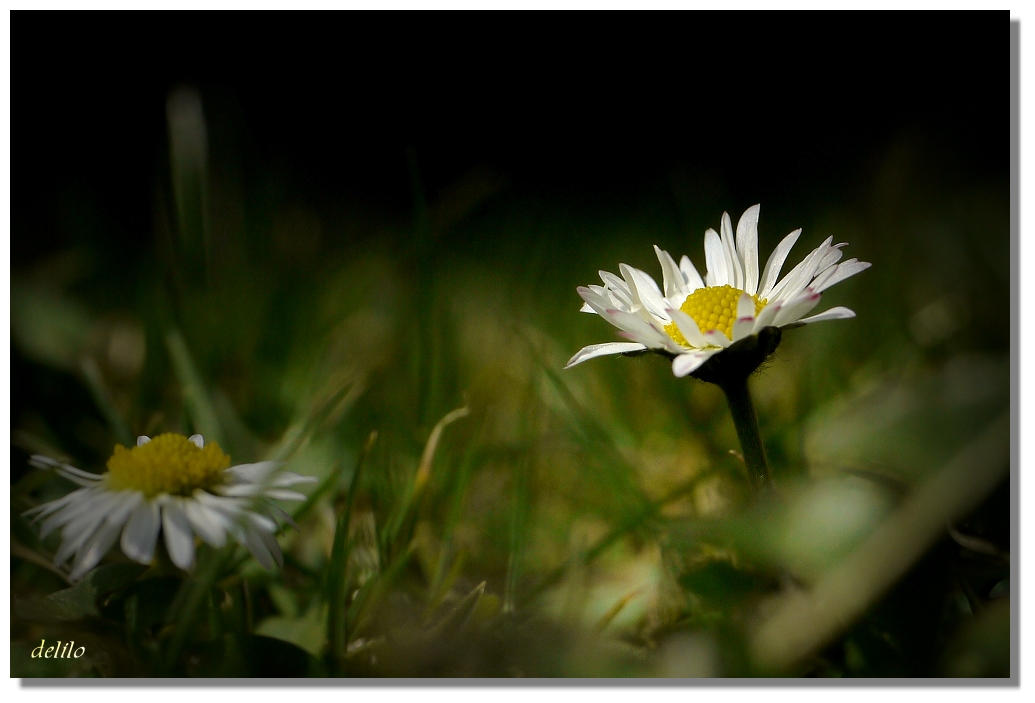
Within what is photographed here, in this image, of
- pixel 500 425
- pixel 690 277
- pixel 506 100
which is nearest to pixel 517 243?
pixel 506 100

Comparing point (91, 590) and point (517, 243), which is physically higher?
point (517, 243)

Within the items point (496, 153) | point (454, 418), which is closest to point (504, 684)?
point (454, 418)

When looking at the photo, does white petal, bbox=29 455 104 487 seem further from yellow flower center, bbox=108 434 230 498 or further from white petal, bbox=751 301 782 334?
white petal, bbox=751 301 782 334

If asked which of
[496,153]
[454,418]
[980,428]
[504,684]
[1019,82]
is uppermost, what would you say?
[496,153]

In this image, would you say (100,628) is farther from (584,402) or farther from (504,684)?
(584,402)

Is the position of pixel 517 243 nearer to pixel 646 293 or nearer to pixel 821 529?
pixel 646 293

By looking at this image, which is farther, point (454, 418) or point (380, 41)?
point (380, 41)

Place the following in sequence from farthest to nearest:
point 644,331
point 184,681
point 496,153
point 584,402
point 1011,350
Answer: point 496,153 < point 584,402 < point 1011,350 < point 184,681 < point 644,331

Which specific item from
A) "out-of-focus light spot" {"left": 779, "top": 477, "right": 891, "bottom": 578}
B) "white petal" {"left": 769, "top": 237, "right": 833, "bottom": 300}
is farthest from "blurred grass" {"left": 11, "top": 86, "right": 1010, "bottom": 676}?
"white petal" {"left": 769, "top": 237, "right": 833, "bottom": 300}

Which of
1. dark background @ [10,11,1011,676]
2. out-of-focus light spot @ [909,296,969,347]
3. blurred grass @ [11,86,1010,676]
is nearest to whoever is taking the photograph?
blurred grass @ [11,86,1010,676]
